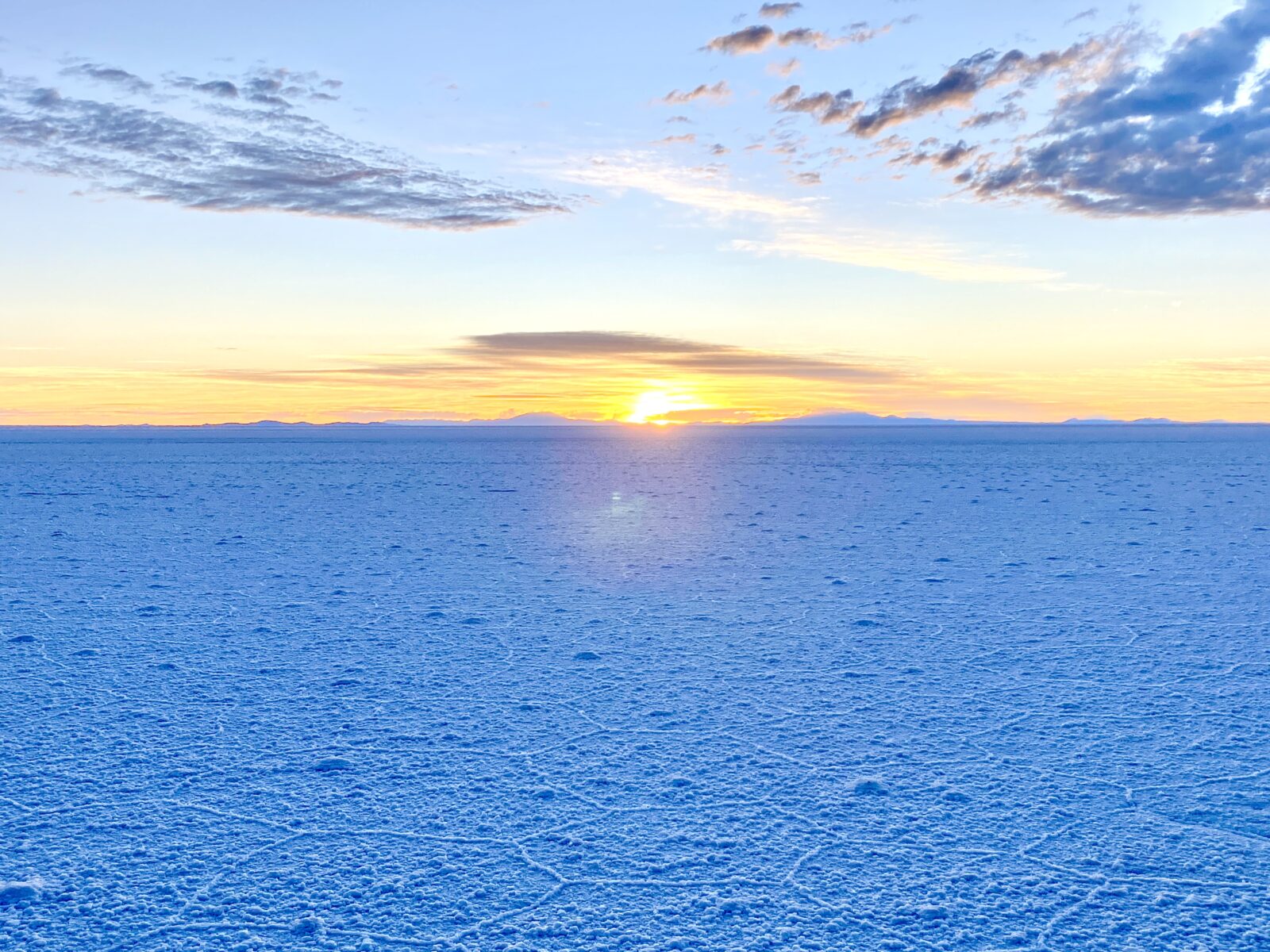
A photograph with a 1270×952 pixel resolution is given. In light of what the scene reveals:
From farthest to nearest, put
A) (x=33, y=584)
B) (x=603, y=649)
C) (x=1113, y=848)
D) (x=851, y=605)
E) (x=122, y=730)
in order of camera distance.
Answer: (x=33, y=584) < (x=851, y=605) < (x=603, y=649) < (x=122, y=730) < (x=1113, y=848)

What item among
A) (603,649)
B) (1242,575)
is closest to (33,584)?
(603,649)

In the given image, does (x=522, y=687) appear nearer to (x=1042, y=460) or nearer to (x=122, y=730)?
(x=122, y=730)

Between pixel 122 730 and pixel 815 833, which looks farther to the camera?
pixel 122 730

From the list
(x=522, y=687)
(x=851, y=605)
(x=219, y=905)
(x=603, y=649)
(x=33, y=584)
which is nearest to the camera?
(x=219, y=905)

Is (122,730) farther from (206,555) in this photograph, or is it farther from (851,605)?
(206,555)

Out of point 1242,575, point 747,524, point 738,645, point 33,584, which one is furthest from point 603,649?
point 747,524

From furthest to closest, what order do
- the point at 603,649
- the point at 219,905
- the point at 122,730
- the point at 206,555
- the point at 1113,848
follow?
1. the point at 206,555
2. the point at 603,649
3. the point at 122,730
4. the point at 1113,848
5. the point at 219,905
